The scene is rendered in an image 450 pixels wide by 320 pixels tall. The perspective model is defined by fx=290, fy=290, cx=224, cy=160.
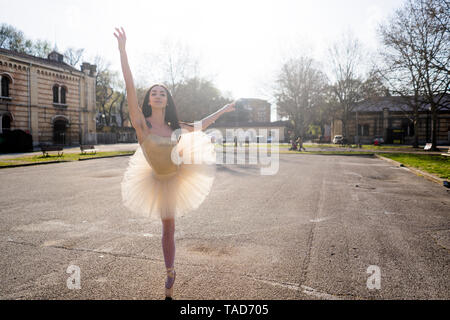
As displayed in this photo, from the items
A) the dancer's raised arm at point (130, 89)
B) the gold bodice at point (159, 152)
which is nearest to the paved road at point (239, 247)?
the gold bodice at point (159, 152)

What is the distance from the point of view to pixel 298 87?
38.0 metres

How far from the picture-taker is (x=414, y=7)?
25203 mm

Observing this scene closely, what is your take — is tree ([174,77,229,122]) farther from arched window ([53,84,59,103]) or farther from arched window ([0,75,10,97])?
arched window ([0,75,10,97])

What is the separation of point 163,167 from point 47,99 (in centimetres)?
4006

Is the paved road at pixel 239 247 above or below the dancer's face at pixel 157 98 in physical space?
below

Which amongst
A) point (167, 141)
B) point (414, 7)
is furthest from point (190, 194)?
point (414, 7)

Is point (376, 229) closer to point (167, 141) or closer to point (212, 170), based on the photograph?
point (212, 170)

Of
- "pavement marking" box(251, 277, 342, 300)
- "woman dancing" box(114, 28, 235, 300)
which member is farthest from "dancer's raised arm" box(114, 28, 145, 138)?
"pavement marking" box(251, 277, 342, 300)

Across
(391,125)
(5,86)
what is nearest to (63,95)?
(5,86)

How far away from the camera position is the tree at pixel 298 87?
3791cm

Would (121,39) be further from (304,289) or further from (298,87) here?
(298,87)

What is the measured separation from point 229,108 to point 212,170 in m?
0.95

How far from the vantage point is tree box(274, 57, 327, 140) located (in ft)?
124

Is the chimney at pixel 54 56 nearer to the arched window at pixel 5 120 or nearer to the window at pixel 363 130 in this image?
the arched window at pixel 5 120
